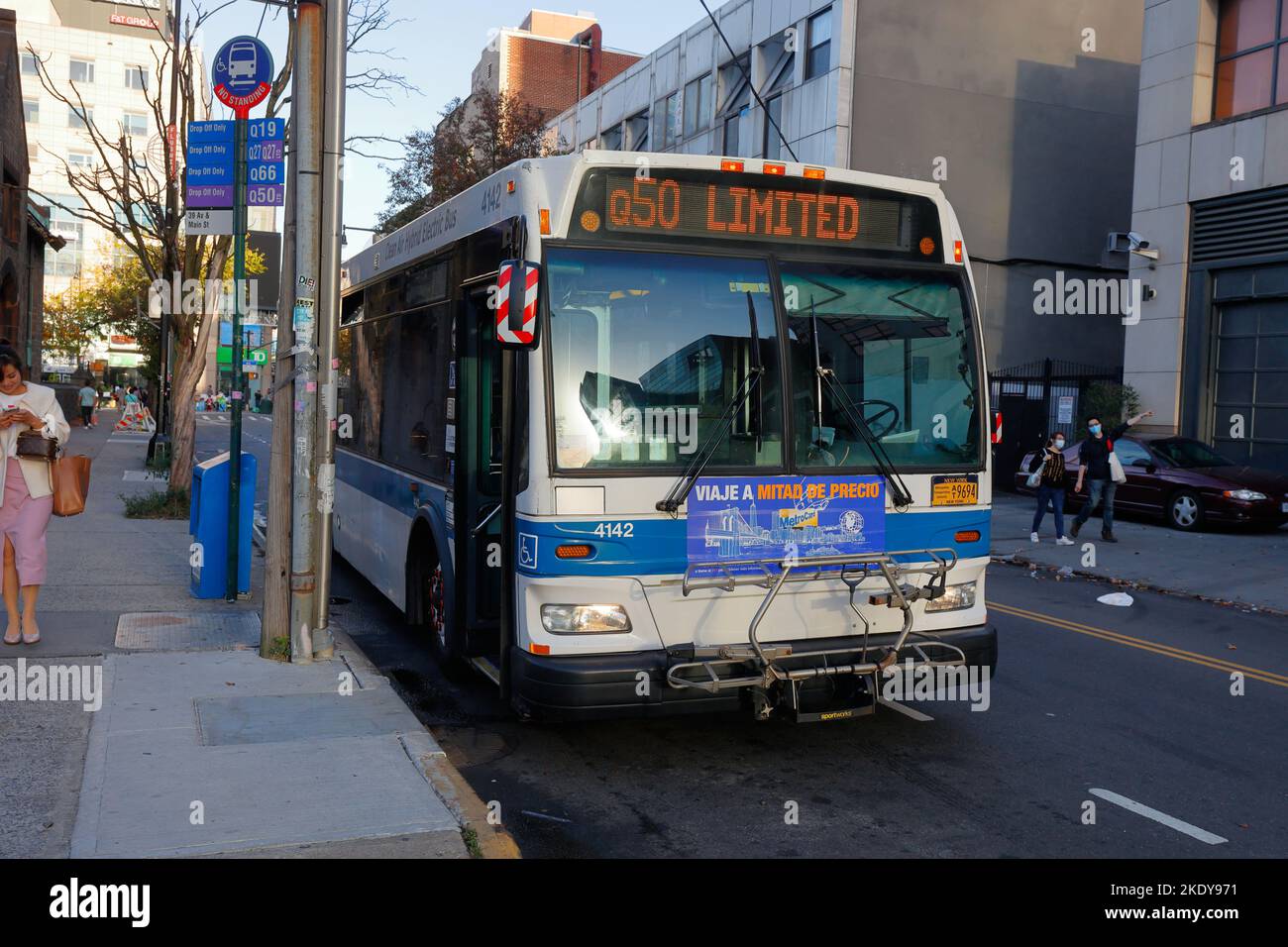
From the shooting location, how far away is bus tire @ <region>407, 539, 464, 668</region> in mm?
7535

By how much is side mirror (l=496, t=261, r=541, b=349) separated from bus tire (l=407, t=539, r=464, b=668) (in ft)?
7.73

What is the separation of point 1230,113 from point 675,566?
64.4ft

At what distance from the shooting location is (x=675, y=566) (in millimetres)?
5984

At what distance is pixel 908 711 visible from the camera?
7.49 meters

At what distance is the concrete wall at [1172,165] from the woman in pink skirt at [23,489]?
1952cm

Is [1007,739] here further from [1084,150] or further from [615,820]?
[1084,150]

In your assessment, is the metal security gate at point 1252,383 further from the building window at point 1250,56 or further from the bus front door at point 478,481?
the bus front door at point 478,481

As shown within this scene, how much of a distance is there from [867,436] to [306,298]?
3.81 m

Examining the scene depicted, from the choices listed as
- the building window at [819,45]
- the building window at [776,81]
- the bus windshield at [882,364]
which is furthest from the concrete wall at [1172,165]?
the bus windshield at [882,364]

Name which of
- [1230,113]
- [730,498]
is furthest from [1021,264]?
[730,498]

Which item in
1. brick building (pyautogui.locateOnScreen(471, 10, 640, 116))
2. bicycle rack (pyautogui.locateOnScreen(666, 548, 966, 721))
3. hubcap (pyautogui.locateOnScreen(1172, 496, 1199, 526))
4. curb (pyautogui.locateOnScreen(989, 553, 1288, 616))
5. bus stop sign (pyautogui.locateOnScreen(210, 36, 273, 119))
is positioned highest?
brick building (pyautogui.locateOnScreen(471, 10, 640, 116))

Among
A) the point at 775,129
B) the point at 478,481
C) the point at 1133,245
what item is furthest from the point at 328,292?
the point at 775,129

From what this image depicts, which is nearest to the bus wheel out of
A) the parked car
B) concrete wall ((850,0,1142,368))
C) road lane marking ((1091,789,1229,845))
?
road lane marking ((1091,789,1229,845))

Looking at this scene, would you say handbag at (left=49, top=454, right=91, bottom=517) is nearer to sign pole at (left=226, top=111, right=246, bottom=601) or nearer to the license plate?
sign pole at (left=226, top=111, right=246, bottom=601)
